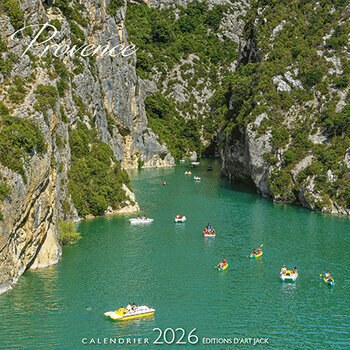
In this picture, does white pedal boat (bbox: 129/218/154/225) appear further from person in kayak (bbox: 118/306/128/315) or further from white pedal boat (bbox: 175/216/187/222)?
person in kayak (bbox: 118/306/128/315)

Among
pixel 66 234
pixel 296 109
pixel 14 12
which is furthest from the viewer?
pixel 296 109

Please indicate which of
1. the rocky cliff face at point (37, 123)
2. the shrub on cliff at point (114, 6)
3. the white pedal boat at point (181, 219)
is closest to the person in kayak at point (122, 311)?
the rocky cliff face at point (37, 123)

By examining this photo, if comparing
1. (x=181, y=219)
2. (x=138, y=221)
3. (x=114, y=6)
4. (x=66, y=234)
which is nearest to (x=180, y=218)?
(x=181, y=219)

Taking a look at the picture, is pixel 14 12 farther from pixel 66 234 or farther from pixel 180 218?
pixel 180 218

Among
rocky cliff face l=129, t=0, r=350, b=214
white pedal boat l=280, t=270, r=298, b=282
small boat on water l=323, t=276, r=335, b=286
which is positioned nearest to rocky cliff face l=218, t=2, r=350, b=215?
rocky cliff face l=129, t=0, r=350, b=214

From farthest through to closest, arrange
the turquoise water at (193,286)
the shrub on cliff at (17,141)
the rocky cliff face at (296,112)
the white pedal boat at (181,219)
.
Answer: the rocky cliff face at (296,112) < the white pedal boat at (181,219) < the shrub on cliff at (17,141) < the turquoise water at (193,286)

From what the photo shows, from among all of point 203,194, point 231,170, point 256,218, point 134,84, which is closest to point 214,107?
point 134,84

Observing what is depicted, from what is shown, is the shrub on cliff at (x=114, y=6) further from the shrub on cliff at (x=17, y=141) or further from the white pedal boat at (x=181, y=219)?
the shrub on cliff at (x=17, y=141)
